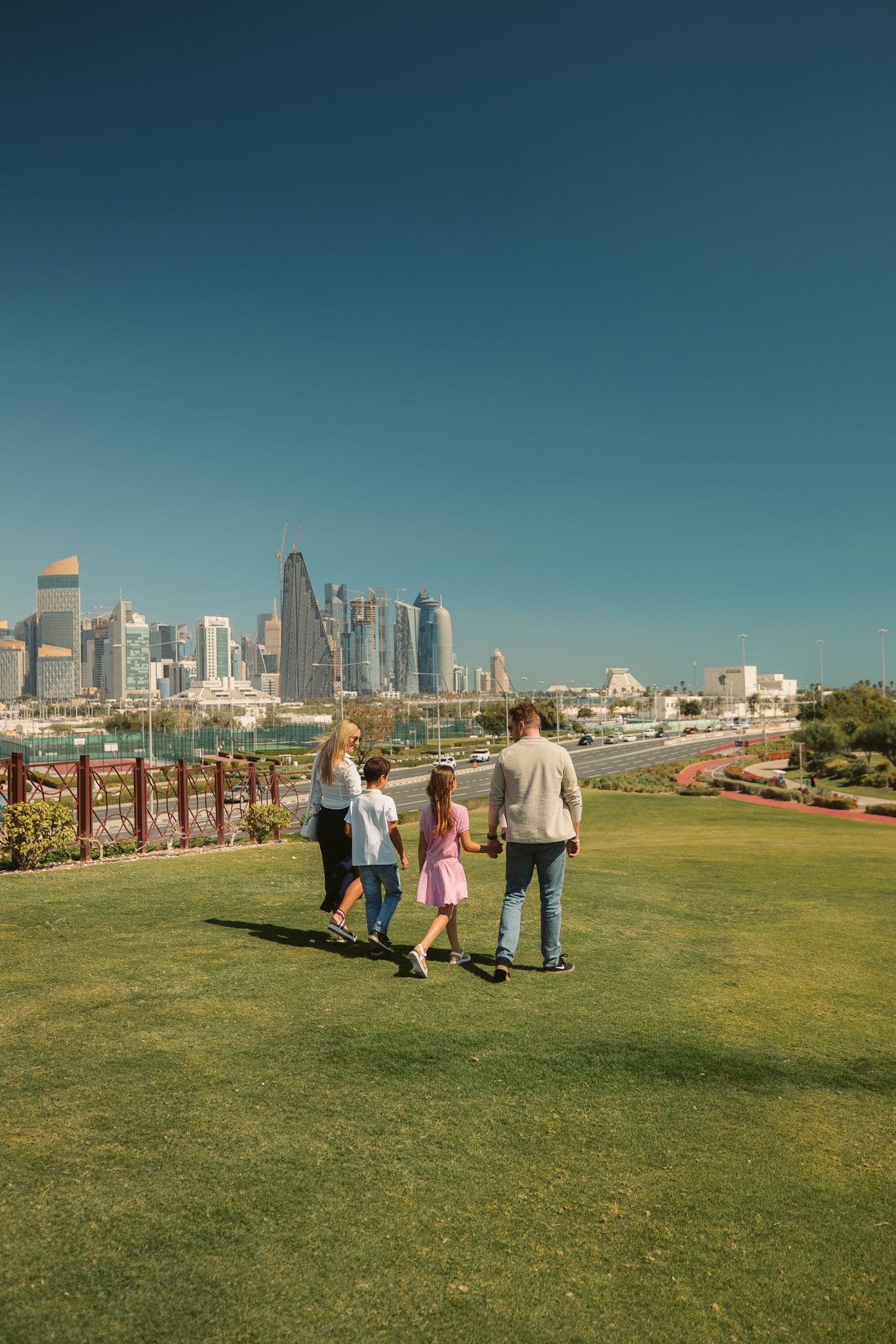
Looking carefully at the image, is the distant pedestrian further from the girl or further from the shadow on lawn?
the shadow on lawn

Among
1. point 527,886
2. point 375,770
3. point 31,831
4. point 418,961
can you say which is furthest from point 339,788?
point 31,831

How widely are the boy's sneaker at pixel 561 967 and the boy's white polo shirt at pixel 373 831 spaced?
134cm

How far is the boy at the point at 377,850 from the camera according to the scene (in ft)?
19.6

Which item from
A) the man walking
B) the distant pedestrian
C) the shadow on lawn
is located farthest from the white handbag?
the man walking

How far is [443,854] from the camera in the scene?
568cm

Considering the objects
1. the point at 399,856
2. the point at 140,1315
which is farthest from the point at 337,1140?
the point at 399,856

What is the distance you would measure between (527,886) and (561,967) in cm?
70

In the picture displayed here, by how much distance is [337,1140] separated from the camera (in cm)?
340

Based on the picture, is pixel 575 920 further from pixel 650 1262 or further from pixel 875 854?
pixel 875 854

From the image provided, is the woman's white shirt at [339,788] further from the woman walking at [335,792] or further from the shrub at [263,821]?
the shrub at [263,821]

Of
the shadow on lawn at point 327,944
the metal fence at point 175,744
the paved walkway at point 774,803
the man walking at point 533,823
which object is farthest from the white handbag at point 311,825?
the metal fence at point 175,744

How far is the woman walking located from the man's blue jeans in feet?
4.88

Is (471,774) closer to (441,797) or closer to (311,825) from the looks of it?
(311,825)

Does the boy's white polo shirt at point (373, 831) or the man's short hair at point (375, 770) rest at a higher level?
the man's short hair at point (375, 770)
